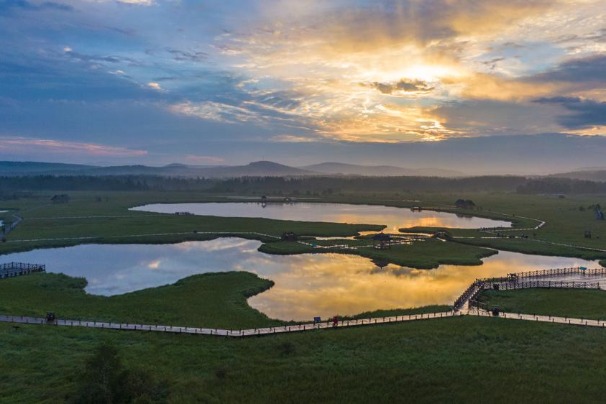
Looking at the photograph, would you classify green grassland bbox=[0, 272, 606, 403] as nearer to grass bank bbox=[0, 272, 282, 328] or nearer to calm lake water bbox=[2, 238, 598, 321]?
grass bank bbox=[0, 272, 282, 328]

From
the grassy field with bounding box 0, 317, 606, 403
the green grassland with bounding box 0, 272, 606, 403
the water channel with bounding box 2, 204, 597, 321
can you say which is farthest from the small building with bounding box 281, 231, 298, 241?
the grassy field with bounding box 0, 317, 606, 403

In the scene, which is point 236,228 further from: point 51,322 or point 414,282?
point 51,322

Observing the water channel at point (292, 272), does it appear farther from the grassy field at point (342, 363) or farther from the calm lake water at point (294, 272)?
the grassy field at point (342, 363)

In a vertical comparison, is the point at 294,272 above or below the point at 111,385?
above

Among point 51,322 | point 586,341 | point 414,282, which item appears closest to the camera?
point 586,341

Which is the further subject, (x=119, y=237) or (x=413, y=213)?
(x=413, y=213)

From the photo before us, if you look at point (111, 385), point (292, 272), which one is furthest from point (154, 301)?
point (111, 385)

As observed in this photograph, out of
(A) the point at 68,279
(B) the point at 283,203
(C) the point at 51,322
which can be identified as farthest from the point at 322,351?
(B) the point at 283,203

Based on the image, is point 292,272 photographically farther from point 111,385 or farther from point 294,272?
point 111,385
